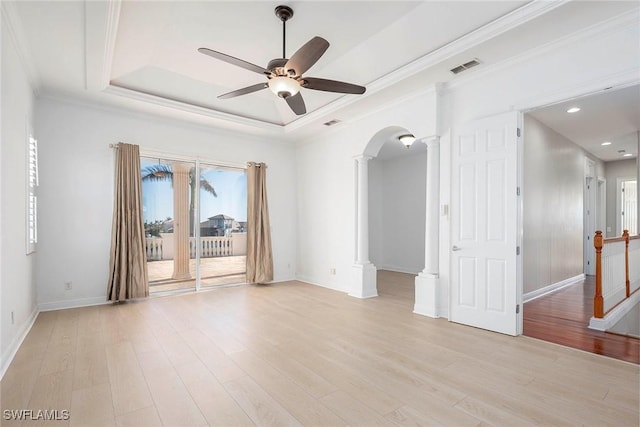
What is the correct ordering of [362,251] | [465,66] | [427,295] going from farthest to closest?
[362,251], [427,295], [465,66]

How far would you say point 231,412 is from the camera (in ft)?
6.81

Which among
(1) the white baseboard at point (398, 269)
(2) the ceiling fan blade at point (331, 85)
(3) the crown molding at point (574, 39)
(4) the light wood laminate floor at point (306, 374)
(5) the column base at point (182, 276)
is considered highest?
(3) the crown molding at point (574, 39)

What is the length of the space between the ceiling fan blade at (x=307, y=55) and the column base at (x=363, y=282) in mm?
3443

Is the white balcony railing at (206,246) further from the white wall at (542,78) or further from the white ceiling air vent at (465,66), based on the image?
the white ceiling air vent at (465,66)

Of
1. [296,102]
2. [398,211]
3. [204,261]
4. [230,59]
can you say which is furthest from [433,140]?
[204,261]

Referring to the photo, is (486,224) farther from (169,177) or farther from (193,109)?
(169,177)

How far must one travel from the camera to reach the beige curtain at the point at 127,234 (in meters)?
4.77

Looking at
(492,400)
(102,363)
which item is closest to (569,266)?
(492,400)

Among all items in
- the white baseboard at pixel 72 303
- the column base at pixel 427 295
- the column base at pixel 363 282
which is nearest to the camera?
the column base at pixel 427 295

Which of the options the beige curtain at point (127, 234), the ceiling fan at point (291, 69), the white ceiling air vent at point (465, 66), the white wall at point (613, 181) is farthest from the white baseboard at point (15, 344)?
the white wall at point (613, 181)

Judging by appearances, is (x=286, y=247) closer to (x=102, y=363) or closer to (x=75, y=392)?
(x=102, y=363)

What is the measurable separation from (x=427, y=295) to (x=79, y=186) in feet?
17.2

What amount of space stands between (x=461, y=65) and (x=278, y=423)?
389cm

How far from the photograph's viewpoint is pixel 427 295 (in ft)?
13.8
